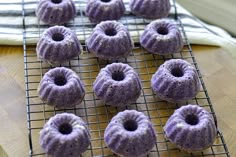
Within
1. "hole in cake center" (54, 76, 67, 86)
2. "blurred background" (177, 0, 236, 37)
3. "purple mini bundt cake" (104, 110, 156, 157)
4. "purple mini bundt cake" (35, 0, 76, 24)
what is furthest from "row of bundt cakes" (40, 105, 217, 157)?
"blurred background" (177, 0, 236, 37)

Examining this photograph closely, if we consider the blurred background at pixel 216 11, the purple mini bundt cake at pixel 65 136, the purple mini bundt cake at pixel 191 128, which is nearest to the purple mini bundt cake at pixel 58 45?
the purple mini bundt cake at pixel 65 136

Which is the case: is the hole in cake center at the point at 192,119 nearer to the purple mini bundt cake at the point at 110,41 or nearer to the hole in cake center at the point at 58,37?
the purple mini bundt cake at the point at 110,41

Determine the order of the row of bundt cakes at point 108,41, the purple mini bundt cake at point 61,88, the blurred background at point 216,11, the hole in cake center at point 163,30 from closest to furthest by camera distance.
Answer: the purple mini bundt cake at point 61,88
the row of bundt cakes at point 108,41
the hole in cake center at point 163,30
the blurred background at point 216,11

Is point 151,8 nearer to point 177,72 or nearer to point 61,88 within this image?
point 177,72

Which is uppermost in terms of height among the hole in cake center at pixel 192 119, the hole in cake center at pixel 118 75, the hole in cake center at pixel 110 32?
the hole in cake center at pixel 110 32

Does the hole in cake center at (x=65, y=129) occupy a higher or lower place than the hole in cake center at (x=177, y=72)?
lower

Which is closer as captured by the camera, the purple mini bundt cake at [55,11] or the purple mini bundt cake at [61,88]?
the purple mini bundt cake at [61,88]

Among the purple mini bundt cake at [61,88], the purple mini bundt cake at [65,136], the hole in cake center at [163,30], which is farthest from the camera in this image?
the hole in cake center at [163,30]

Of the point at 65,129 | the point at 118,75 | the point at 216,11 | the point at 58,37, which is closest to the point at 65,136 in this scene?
the point at 65,129
